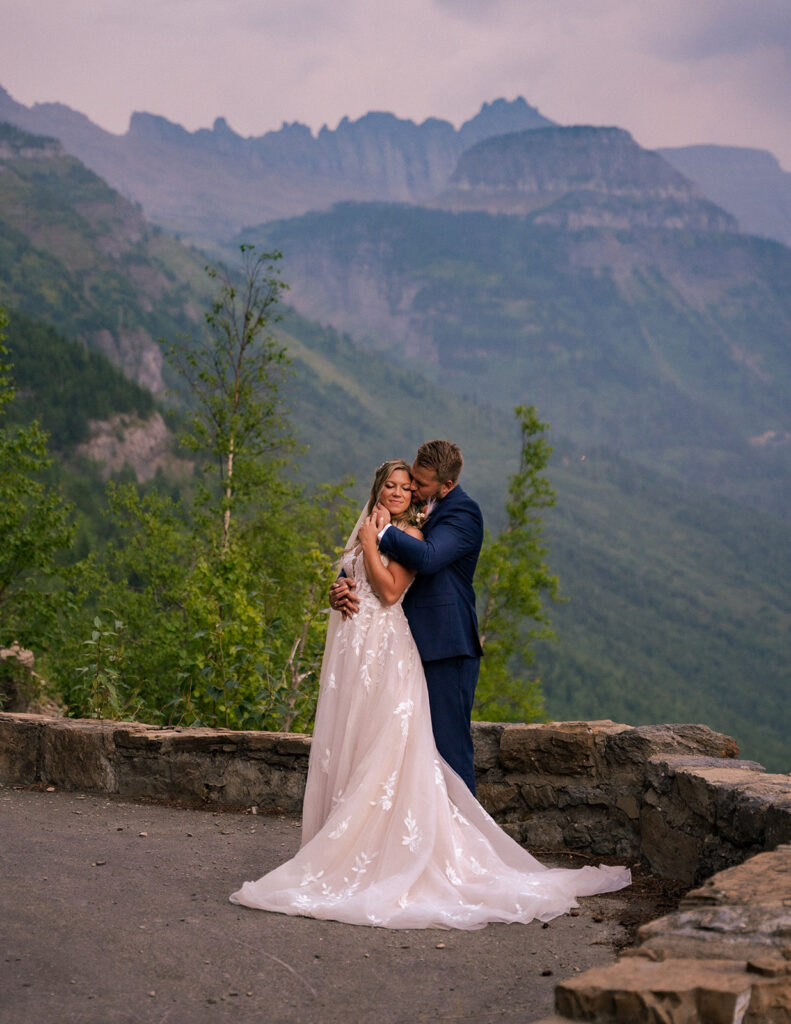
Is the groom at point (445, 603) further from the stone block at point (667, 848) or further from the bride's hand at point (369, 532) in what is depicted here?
the stone block at point (667, 848)

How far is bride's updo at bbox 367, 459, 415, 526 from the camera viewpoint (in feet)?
17.3

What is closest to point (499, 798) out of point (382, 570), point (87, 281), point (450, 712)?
point (450, 712)

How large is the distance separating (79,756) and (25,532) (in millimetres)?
9183

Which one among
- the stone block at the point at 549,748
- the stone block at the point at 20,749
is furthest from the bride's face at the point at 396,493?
the stone block at the point at 20,749

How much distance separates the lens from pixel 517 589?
25.1m

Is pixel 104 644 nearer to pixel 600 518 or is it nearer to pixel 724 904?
pixel 724 904

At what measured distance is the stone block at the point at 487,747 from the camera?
21.2 feet

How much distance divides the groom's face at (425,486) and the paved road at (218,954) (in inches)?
78.9

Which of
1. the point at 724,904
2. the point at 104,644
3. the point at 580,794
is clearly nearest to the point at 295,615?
the point at 104,644

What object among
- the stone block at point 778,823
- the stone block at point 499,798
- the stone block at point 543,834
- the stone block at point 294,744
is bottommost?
the stone block at point 543,834

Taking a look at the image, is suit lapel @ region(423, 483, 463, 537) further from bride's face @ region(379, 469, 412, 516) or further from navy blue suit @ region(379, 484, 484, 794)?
bride's face @ region(379, 469, 412, 516)

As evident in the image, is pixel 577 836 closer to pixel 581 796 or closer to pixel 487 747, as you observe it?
pixel 581 796

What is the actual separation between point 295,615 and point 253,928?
1259cm

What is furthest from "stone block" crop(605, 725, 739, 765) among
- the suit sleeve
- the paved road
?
the suit sleeve
